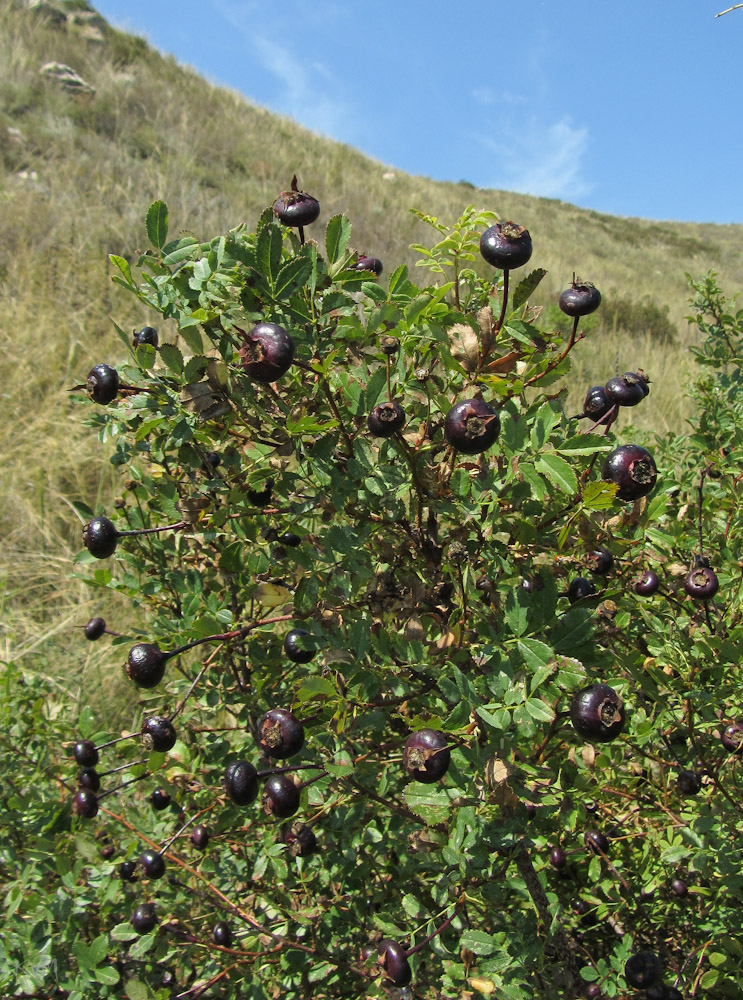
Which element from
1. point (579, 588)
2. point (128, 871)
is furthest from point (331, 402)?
point (128, 871)

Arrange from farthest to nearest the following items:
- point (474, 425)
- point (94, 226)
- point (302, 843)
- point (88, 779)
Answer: point (94, 226), point (88, 779), point (302, 843), point (474, 425)

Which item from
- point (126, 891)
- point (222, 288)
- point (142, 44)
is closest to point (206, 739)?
point (126, 891)

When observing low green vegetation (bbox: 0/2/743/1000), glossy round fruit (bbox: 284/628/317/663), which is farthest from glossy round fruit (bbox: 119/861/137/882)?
glossy round fruit (bbox: 284/628/317/663)

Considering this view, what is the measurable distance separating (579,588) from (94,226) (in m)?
7.01

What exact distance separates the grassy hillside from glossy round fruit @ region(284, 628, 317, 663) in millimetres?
2013

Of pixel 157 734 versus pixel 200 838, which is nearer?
pixel 157 734

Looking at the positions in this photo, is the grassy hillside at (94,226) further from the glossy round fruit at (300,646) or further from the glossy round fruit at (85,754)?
the glossy round fruit at (300,646)

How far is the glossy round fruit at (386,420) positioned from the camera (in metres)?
0.96

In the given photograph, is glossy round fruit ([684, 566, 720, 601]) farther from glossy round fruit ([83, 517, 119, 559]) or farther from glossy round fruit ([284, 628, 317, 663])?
glossy round fruit ([83, 517, 119, 559])

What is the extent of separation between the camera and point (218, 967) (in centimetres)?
152

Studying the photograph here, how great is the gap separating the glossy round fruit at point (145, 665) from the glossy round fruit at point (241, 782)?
0.68 ft

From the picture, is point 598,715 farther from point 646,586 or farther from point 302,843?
point 302,843

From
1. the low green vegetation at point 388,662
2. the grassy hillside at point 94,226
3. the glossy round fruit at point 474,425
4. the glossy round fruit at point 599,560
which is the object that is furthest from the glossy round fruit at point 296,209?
the grassy hillside at point 94,226

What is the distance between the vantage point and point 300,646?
43.0 inches
